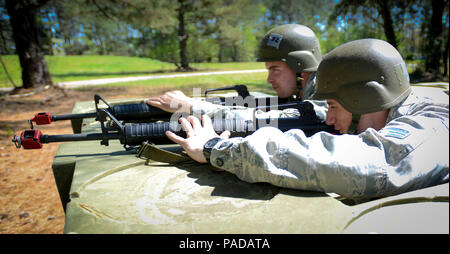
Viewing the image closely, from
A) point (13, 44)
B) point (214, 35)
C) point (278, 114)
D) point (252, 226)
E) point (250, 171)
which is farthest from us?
point (214, 35)

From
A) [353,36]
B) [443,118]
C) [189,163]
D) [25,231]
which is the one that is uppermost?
[353,36]

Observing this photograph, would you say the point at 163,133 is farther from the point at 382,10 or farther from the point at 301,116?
the point at 382,10

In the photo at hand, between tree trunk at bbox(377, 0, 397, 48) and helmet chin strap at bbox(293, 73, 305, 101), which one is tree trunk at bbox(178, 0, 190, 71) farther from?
helmet chin strap at bbox(293, 73, 305, 101)

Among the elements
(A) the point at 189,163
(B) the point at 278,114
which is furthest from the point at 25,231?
(B) the point at 278,114

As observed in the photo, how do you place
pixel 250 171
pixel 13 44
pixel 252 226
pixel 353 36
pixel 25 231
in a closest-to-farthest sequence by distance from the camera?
pixel 252 226 < pixel 250 171 < pixel 25 231 < pixel 353 36 < pixel 13 44

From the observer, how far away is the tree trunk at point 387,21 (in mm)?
8264

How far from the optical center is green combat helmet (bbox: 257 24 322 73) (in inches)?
130

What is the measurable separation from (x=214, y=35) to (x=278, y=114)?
2033 centimetres

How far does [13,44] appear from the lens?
11227 millimetres

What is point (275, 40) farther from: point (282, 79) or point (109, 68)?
point (109, 68)

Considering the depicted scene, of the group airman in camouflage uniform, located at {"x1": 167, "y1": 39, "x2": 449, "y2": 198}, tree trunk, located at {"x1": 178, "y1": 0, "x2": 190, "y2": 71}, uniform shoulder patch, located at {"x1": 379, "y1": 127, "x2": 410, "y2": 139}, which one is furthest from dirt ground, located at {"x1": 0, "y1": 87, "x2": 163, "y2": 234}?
tree trunk, located at {"x1": 178, "y1": 0, "x2": 190, "y2": 71}

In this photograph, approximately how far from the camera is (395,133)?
144 centimetres

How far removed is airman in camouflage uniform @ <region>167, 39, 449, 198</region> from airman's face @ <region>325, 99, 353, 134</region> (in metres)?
0.03

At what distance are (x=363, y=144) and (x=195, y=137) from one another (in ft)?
2.90
